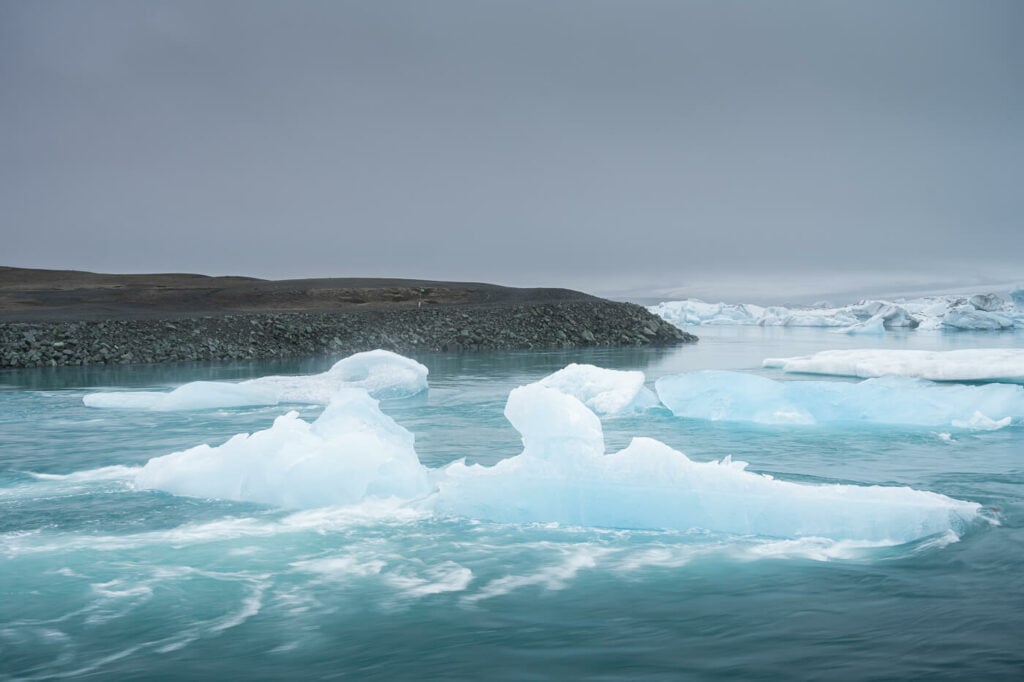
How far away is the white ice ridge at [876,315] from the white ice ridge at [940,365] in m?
37.2

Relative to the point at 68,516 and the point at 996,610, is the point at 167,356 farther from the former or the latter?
the point at 996,610

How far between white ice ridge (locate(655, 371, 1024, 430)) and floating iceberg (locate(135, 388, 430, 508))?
6.73m

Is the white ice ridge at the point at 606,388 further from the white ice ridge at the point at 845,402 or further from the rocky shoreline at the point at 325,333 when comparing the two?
the rocky shoreline at the point at 325,333

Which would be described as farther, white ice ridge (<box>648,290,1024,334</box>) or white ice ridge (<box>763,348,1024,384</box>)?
white ice ridge (<box>648,290,1024,334</box>)

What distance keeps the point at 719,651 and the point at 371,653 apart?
1812 mm

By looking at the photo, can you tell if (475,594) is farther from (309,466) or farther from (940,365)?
(940,365)

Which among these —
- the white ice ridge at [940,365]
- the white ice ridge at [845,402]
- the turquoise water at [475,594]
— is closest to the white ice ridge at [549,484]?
the turquoise water at [475,594]

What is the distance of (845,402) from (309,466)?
29.1 feet

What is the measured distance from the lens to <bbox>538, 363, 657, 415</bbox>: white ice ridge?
14.3 m

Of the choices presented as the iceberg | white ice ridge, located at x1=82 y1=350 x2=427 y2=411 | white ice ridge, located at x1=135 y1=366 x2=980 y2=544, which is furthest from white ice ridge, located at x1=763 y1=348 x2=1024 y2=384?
white ice ridge, located at x1=135 y1=366 x2=980 y2=544

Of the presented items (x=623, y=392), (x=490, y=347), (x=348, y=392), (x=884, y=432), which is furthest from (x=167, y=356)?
(x=884, y=432)

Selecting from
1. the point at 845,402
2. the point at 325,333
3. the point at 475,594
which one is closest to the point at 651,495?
the point at 475,594

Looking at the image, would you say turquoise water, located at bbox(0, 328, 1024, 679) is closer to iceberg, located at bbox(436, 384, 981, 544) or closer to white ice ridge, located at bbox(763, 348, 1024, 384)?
iceberg, located at bbox(436, 384, 981, 544)

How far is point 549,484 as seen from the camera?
22.3 feet
